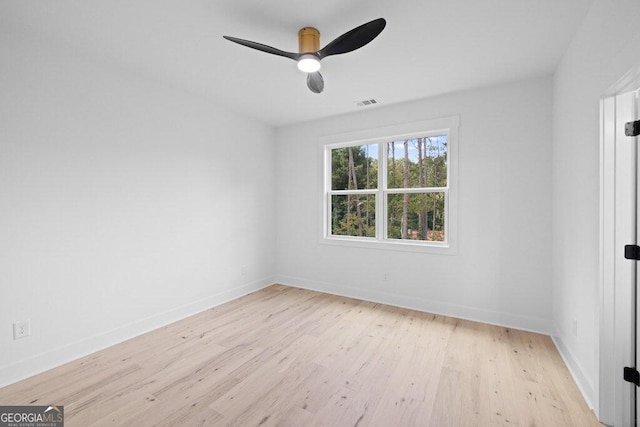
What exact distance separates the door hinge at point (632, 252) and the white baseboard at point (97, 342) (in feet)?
12.6

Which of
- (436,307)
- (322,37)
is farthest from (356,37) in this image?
(436,307)

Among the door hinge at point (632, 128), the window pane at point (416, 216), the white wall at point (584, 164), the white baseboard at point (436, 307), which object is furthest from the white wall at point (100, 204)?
the door hinge at point (632, 128)

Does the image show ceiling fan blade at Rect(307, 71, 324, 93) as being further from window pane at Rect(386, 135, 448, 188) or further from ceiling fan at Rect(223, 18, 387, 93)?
window pane at Rect(386, 135, 448, 188)

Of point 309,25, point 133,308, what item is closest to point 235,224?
point 133,308

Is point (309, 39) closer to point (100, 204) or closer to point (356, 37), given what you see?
point (356, 37)

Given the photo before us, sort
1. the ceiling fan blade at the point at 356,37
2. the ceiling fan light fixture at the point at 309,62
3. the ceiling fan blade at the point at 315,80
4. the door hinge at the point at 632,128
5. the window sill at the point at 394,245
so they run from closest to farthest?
1. the door hinge at the point at 632,128
2. the ceiling fan blade at the point at 356,37
3. the ceiling fan light fixture at the point at 309,62
4. the ceiling fan blade at the point at 315,80
5. the window sill at the point at 394,245

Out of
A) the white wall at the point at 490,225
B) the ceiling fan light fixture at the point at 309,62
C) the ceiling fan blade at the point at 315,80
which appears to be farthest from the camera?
the white wall at the point at 490,225

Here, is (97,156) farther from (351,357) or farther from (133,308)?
(351,357)

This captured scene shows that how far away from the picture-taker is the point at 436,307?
3.39 meters

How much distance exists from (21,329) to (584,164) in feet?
14.1

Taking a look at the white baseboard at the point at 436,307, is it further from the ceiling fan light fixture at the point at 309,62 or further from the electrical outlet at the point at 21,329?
the electrical outlet at the point at 21,329

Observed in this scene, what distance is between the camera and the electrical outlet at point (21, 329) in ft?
6.93

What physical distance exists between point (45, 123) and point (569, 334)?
4.59 m

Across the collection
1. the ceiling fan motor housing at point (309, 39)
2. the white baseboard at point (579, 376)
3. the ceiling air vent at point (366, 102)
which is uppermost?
the ceiling air vent at point (366, 102)
